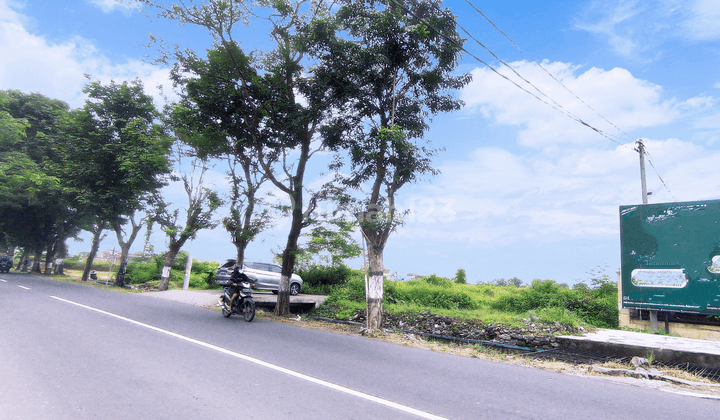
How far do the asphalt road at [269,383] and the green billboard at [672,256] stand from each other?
6.00 m

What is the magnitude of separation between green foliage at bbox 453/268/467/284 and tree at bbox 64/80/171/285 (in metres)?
18.6

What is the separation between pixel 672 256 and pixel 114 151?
2779 cm

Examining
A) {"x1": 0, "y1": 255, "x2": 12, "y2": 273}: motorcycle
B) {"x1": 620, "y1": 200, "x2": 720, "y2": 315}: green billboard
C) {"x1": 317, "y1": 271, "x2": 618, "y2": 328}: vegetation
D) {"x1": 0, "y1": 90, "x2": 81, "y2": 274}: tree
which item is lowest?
{"x1": 0, "y1": 255, "x2": 12, "y2": 273}: motorcycle

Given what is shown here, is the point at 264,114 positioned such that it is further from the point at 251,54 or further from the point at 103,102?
the point at 103,102

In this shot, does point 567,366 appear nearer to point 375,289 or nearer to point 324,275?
point 375,289

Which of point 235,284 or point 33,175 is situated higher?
point 33,175

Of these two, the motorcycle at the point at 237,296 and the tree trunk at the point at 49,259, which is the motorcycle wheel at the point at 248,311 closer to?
the motorcycle at the point at 237,296

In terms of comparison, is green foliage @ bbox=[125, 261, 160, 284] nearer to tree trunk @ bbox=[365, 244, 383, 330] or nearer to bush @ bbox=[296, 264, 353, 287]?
bush @ bbox=[296, 264, 353, 287]

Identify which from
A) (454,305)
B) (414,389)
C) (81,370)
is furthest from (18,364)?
(454,305)

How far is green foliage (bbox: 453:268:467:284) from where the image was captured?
2311cm

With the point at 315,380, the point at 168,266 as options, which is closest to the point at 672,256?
the point at 315,380

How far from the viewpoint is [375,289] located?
36.3ft

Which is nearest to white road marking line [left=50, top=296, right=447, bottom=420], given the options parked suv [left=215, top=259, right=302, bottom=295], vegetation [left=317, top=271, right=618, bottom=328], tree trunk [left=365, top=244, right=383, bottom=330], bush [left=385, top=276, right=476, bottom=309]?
tree trunk [left=365, top=244, right=383, bottom=330]

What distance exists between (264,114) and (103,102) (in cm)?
1873
